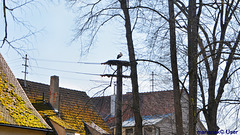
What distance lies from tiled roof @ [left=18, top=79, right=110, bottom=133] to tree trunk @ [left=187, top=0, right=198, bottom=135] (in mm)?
14107

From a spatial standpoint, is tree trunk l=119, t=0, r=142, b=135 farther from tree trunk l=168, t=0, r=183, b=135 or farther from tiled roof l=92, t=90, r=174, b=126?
tree trunk l=168, t=0, r=183, b=135

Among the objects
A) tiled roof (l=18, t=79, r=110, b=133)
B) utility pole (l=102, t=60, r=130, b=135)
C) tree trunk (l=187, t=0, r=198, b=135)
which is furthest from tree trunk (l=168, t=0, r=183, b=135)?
tiled roof (l=18, t=79, r=110, b=133)

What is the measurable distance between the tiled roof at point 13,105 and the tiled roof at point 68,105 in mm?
8065

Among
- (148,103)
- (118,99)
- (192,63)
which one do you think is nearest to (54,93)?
(148,103)

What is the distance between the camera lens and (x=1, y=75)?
57.5 ft

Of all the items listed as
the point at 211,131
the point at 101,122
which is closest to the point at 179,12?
the point at 211,131

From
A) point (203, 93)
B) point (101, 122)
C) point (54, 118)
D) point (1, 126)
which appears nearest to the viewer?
point (203, 93)

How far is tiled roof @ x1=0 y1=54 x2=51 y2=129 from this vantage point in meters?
15.9

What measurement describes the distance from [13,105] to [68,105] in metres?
13.2

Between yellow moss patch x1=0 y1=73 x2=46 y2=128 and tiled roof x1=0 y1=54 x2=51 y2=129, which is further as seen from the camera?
yellow moss patch x1=0 y1=73 x2=46 y2=128

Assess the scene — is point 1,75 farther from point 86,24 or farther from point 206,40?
point 206,40

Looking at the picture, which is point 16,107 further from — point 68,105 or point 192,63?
point 68,105

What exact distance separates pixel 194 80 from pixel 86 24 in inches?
171

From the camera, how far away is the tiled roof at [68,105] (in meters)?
27.3
